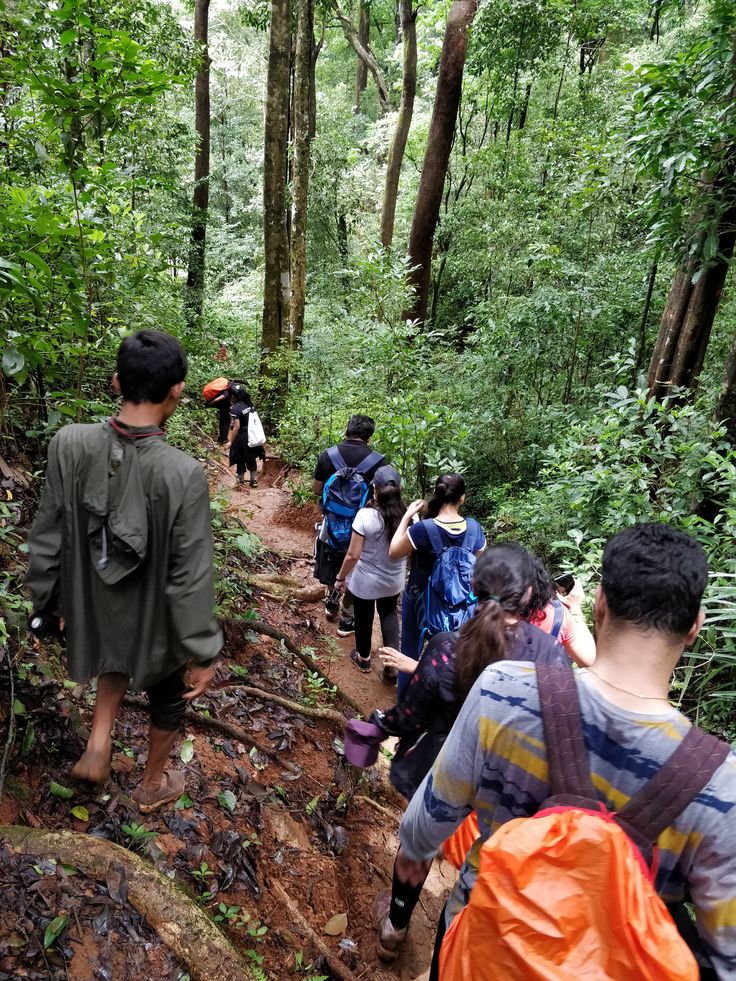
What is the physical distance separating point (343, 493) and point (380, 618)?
3.83ft

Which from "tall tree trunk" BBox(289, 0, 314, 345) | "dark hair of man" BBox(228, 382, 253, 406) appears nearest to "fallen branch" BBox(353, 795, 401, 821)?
"dark hair of man" BBox(228, 382, 253, 406)

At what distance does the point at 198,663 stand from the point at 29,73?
11.5ft

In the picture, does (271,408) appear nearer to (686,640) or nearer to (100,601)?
(100,601)

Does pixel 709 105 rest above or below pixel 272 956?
above

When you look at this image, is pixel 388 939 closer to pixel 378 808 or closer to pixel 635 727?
pixel 378 808

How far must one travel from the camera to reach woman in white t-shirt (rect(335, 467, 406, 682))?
4.79 metres

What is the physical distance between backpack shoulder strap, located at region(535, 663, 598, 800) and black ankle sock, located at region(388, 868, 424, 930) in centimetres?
165

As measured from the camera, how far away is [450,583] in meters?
3.54

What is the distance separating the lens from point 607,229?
38.4 ft

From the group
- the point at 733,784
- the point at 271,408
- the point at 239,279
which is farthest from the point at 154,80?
the point at 239,279

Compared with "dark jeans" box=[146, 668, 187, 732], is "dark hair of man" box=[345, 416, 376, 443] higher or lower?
higher

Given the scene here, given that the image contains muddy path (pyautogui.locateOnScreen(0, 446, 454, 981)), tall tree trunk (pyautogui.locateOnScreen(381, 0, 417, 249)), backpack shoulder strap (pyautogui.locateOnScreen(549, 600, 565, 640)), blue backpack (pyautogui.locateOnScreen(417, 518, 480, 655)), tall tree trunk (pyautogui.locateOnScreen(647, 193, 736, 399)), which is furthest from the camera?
tall tree trunk (pyautogui.locateOnScreen(381, 0, 417, 249))

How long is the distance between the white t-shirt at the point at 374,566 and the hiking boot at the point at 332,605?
1.58 m

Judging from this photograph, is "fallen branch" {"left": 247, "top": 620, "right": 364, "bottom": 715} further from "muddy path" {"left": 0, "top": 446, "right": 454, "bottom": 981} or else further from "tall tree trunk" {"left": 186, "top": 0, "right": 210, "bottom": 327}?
"tall tree trunk" {"left": 186, "top": 0, "right": 210, "bottom": 327}
